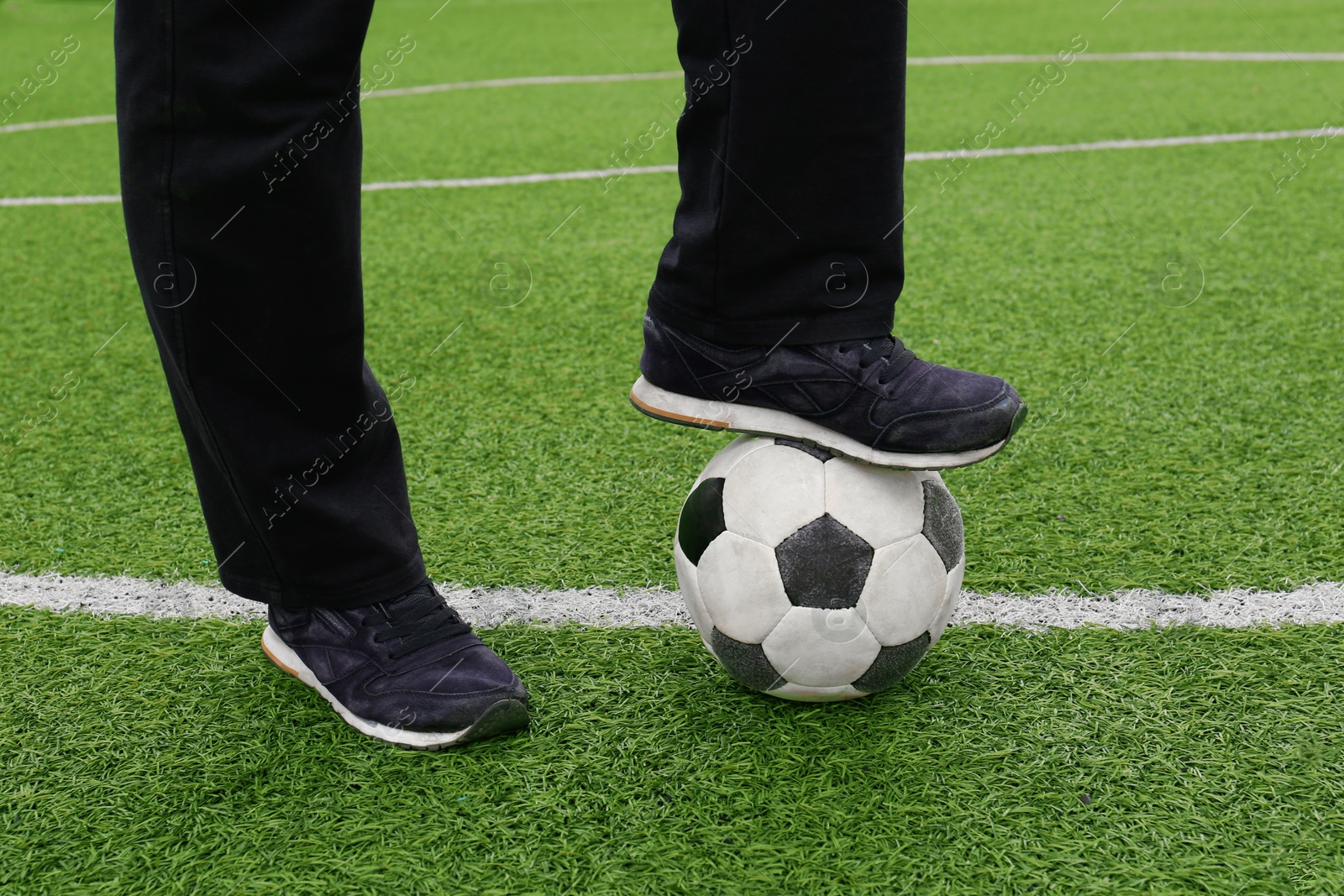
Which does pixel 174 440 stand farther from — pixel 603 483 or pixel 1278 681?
pixel 1278 681

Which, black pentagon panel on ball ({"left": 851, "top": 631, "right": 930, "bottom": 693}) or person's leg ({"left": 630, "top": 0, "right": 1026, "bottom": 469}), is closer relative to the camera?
person's leg ({"left": 630, "top": 0, "right": 1026, "bottom": 469})

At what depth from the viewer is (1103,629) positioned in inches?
75.6

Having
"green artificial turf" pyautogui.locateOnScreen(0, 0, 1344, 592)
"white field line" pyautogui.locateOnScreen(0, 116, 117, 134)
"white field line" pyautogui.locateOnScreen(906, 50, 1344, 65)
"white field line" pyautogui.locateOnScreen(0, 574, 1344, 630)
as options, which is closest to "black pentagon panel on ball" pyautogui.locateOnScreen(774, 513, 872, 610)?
"white field line" pyautogui.locateOnScreen(0, 574, 1344, 630)

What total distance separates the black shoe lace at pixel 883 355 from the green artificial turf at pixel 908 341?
0.58m

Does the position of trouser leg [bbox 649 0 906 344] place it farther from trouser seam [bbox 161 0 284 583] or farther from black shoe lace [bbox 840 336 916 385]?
trouser seam [bbox 161 0 284 583]

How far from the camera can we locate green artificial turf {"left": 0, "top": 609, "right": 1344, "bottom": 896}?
1.44 meters

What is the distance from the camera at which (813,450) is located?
5.69ft

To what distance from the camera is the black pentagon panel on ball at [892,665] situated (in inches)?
67.1

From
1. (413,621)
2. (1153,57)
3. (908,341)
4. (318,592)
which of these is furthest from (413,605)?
(1153,57)

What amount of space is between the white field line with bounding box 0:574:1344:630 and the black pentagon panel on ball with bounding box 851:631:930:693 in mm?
261

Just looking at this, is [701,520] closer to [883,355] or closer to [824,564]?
[824,564]

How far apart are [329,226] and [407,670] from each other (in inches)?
A: 25.4

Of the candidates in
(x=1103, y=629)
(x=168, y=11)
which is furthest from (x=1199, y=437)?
(x=168, y=11)

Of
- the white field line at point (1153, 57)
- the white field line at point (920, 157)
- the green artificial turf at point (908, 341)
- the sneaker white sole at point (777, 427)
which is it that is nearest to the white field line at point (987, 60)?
the white field line at point (1153, 57)
